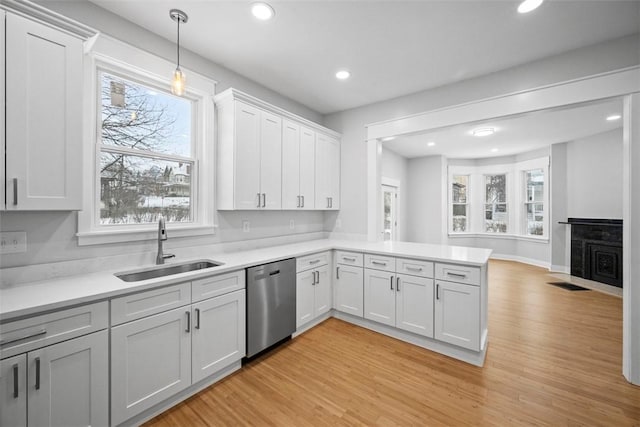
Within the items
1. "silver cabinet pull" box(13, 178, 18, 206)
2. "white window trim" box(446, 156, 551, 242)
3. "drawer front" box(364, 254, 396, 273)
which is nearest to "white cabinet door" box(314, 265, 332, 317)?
"drawer front" box(364, 254, 396, 273)

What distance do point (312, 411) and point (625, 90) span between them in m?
3.61

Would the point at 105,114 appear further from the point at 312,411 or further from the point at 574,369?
the point at 574,369

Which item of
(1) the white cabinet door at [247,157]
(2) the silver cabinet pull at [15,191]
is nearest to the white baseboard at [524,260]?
(1) the white cabinet door at [247,157]

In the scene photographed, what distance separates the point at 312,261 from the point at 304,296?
0.40 metres

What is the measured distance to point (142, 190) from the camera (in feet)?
7.95

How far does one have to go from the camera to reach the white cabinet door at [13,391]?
4.24ft

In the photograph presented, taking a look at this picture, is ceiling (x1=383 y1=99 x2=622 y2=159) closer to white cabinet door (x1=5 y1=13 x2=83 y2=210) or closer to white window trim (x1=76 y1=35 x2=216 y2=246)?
white window trim (x1=76 y1=35 x2=216 y2=246)

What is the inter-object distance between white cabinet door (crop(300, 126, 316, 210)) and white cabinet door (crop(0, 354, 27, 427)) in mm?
2741

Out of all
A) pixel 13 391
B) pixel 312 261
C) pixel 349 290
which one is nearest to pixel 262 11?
pixel 312 261

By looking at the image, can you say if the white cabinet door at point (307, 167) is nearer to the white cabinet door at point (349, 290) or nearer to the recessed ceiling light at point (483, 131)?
the white cabinet door at point (349, 290)

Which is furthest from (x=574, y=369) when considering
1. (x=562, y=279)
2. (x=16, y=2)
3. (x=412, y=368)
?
(x=16, y=2)

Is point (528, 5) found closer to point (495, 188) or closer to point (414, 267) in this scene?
point (414, 267)

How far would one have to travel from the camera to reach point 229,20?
7.41 ft

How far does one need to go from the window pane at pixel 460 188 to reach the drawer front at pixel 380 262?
5468 millimetres
